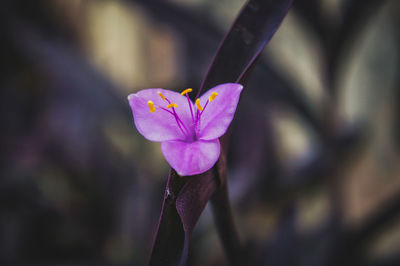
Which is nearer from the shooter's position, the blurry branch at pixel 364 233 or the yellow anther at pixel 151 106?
the yellow anther at pixel 151 106

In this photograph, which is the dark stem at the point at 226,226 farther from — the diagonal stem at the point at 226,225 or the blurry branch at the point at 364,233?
the blurry branch at the point at 364,233

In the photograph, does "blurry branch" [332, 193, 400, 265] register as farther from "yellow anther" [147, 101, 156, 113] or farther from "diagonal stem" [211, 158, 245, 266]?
"yellow anther" [147, 101, 156, 113]

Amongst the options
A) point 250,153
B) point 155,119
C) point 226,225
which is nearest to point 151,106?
point 155,119

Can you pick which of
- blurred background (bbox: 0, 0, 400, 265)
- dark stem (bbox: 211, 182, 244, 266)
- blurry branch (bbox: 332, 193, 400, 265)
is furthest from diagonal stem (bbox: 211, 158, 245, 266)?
blurry branch (bbox: 332, 193, 400, 265)

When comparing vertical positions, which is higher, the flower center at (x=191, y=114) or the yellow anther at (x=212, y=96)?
the yellow anther at (x=212, y=96)

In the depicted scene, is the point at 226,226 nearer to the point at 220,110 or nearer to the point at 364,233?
the point at 220,110

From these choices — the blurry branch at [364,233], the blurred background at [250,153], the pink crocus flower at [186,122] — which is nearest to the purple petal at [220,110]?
the pink crocus flower at [186,122]

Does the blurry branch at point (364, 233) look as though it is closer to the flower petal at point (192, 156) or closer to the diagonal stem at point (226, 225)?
the diagonal stem at point (226, 225)

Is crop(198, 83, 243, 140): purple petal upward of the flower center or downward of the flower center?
upward
